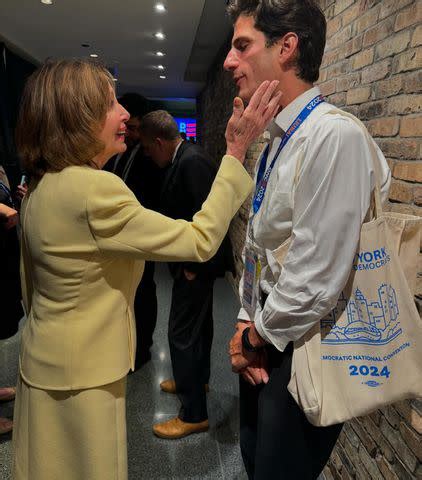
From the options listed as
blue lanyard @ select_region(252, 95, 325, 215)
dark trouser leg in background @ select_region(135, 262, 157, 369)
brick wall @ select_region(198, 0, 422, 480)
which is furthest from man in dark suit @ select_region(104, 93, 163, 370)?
blue lanyard @ select_region(252, 95, 325, 215)

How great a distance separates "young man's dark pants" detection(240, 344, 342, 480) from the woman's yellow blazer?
15.1 inches

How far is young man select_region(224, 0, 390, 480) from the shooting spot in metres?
0.83

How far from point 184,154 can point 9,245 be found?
0.98m

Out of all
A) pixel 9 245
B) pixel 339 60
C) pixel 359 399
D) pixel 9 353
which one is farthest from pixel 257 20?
pixel 9 353

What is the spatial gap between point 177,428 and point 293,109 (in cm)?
175

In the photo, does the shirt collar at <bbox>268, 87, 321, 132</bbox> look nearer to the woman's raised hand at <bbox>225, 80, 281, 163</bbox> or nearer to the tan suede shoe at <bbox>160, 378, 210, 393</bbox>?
the woman's raised hand at <bbox>225, 80, 281, 163</bbox>

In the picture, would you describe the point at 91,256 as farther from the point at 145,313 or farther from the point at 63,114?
the point at 145,313

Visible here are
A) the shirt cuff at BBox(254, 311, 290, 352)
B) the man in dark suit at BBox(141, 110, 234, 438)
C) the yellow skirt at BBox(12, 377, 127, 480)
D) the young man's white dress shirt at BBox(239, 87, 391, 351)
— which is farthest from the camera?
the man in dark suit at BBox(141, 110, 234, 438)

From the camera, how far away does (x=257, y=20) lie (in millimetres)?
1009

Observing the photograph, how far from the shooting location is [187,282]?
6.59ft

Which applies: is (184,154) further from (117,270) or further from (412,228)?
(412,228)

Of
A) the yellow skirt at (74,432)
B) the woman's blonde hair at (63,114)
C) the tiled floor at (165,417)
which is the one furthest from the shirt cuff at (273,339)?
the tiled floor at (165,417)

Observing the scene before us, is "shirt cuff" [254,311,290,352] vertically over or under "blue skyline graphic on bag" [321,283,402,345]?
under

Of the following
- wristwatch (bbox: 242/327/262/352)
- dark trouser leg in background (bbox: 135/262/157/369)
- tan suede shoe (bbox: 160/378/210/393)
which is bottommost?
tan suede shoe (bbox: 160/378/210/393)
